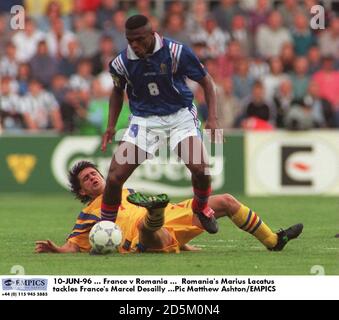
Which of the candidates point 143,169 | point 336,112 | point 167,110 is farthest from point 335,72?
point 167,110

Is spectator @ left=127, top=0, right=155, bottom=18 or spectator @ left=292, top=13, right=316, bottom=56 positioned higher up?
spectator @ left=127, top=0, right=155, bottom=18

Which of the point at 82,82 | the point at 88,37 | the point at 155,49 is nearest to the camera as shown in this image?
the point at 155,49

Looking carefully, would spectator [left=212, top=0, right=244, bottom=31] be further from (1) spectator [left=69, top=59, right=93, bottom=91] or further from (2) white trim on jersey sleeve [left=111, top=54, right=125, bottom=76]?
(2) white trim on jersey sleeve [left=111, top=54, right=125, bottom=76]

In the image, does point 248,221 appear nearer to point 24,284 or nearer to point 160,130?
point 160,130

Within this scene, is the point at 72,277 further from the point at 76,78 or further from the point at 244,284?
the point at 76,78

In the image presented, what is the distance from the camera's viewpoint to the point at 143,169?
18.8 meters

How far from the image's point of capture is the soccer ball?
34.4 ft

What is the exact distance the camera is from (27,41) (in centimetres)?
2089

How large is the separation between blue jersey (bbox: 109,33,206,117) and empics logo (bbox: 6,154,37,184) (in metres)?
8.07

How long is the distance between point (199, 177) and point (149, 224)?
67cm

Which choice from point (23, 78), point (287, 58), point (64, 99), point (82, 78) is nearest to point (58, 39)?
point (82, 78)

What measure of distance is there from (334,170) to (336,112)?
185 centimetres

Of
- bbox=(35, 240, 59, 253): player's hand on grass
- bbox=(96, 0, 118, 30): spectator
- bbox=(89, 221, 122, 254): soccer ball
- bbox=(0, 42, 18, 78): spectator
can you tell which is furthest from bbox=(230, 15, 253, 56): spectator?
bbox=(89, 221, 122, 254): soccer ball

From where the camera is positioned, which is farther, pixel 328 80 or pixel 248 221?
pixel 328 80
